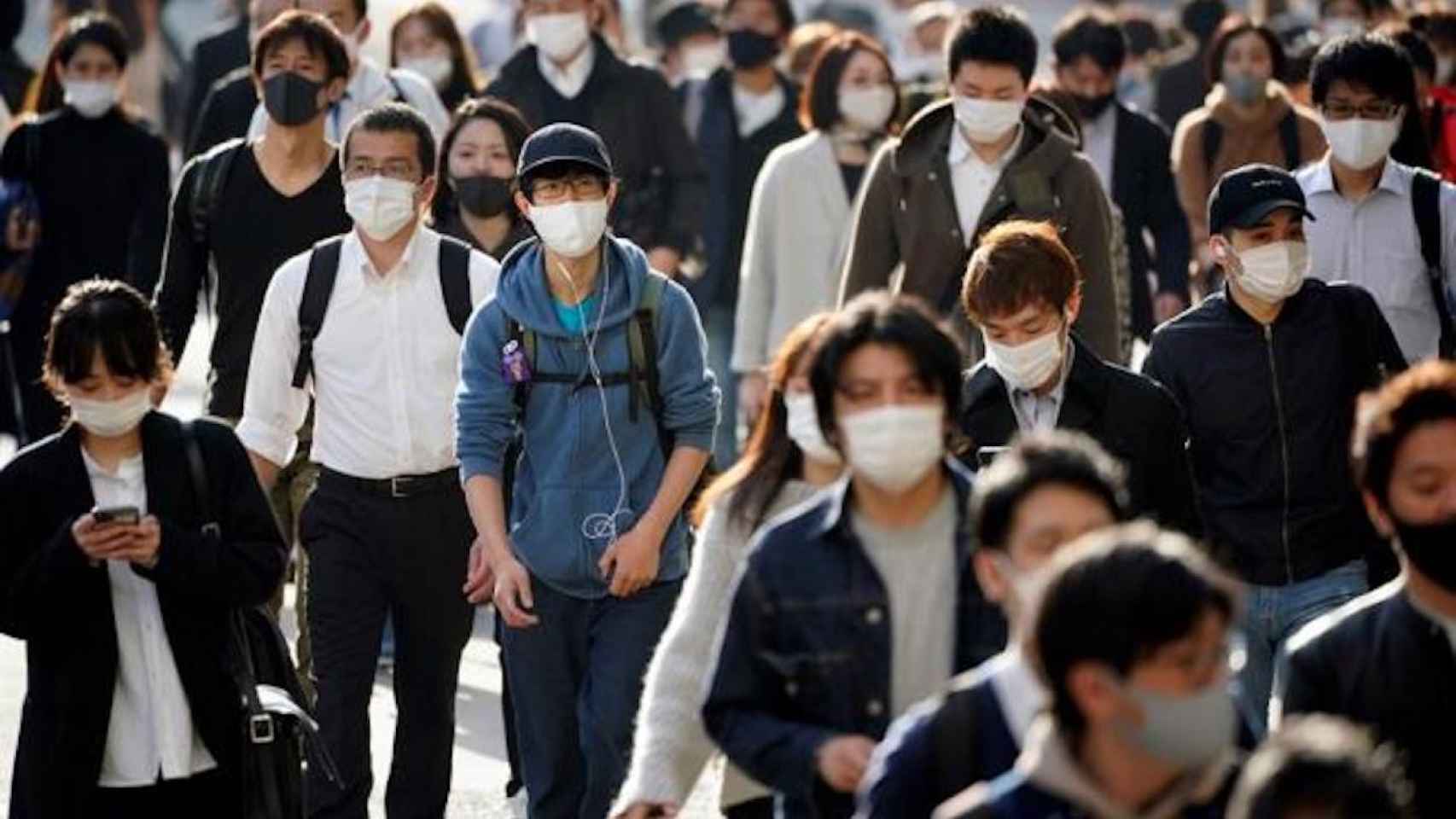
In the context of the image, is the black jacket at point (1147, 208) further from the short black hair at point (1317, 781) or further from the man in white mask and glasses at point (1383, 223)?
the short black hair at point (1317, 781)

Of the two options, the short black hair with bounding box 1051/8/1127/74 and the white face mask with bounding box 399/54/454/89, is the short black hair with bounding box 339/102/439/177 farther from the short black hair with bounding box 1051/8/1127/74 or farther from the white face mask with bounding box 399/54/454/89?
the short black hair with bounding box 1051/8/1127/74

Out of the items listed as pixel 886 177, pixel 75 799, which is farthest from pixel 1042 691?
pixel 886 177

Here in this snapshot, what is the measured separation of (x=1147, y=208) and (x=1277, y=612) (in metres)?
5.36

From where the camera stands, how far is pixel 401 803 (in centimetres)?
1094

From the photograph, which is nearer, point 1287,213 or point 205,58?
point 1287,213

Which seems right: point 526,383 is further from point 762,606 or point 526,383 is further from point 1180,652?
point 1180,652

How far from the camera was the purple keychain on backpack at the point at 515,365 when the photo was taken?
32.8ft

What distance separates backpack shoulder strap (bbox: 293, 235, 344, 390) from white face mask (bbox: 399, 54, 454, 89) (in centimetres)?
522

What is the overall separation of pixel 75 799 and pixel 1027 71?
4370mm

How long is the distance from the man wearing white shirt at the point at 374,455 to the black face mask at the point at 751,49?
24.3ft

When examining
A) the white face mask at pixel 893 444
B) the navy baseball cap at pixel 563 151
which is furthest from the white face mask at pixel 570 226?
the white face mask at pixel 893 444

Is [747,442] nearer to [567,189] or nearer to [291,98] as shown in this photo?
[567,189]

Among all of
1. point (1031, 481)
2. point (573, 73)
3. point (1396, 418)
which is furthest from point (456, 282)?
point (573, 73)

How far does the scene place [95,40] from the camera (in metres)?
15.4
